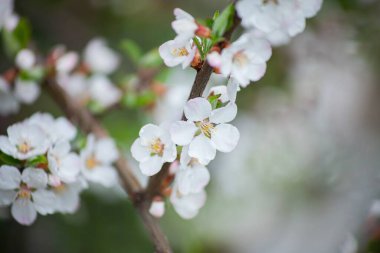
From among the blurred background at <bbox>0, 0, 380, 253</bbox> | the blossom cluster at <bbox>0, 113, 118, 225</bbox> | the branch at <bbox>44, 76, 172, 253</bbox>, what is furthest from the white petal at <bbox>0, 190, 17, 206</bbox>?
the blurred background at <bbox>0, 0, 380, 253</bbox>

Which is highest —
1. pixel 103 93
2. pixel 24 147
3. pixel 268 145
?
pixel 103 93

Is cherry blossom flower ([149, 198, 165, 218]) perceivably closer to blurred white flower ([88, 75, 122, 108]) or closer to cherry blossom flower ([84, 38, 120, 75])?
blurred white flower ([88, 75, 122, 108])

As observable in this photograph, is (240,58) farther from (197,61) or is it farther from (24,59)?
(24,59)

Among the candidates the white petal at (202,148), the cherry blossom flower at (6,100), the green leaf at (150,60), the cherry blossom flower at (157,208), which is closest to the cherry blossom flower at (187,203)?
the cherry blossom flower at (157,208)

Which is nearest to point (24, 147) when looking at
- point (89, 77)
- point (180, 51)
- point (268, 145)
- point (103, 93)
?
point (180, 51)

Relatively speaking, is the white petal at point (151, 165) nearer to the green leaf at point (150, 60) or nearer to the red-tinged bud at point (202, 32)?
the red-tinged bud at point (202, 32)
